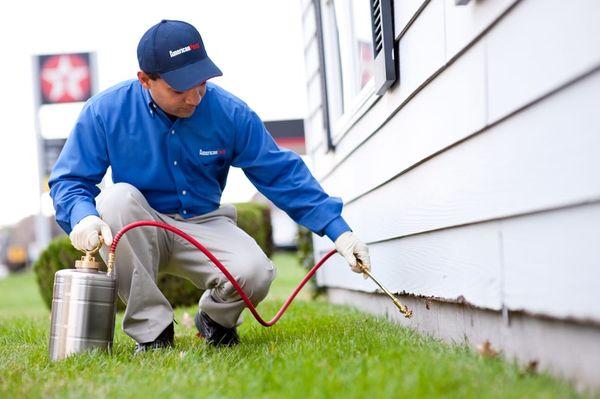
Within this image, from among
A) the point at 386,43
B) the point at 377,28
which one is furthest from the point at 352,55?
the point at 386,43

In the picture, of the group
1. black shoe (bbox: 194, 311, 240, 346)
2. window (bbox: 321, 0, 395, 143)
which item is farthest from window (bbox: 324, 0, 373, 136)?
black shoe (bbox: 194, 311, 240, 346)

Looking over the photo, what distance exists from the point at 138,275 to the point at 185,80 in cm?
75

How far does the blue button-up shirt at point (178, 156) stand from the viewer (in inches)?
114

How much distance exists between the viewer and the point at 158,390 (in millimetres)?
1964

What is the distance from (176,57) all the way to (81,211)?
25.2 inches

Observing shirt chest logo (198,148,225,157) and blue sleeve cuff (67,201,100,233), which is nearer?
blue sleeve cuff (67,201,100,233)

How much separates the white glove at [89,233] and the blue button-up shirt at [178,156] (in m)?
0.17

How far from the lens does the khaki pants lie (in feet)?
9.52

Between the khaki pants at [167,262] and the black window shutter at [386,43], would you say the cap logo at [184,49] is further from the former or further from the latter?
the black window shutter at [386,43]

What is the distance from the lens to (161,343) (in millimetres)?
2961

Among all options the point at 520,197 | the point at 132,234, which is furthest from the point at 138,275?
the point at 520,197

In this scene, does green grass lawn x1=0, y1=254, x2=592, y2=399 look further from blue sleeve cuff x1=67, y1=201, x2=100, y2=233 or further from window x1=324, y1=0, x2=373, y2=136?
window x1=324, y1=0, x2=373, y2=136

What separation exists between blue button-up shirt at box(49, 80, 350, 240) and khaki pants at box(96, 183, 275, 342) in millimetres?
103

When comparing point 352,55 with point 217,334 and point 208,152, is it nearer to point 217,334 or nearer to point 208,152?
point 208,152
